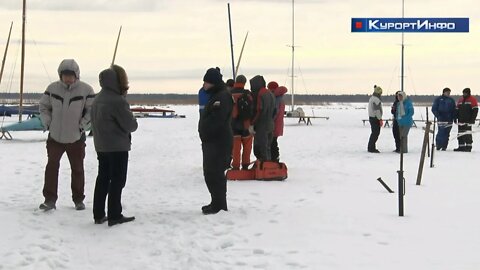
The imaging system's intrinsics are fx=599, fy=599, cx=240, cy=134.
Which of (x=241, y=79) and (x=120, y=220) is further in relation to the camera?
(x=241, y=79)

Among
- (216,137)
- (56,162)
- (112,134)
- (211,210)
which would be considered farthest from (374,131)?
(112,134)

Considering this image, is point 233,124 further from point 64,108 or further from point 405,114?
point 405,114

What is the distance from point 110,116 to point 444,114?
11.9m

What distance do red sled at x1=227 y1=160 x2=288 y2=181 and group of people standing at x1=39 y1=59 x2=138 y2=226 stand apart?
304 centimetres

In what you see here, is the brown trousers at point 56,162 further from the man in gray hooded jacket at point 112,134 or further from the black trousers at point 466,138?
the black trousers at point 466,138

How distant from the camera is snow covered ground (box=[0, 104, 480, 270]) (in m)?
4.87

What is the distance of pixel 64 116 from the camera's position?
258 inches

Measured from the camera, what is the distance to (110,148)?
6.02 metres

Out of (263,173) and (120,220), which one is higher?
(263,173)

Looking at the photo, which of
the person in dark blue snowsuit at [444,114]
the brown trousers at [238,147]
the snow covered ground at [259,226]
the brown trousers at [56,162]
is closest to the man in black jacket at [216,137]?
the snow covered ground at [259,226]

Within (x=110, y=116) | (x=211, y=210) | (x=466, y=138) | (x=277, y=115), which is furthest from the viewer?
(x=466, y=138)

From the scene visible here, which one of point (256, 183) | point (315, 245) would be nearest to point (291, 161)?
point (256, 183)

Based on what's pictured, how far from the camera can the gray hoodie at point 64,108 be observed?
258 inches

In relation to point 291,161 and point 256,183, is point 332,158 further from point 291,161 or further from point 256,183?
point 256,183
